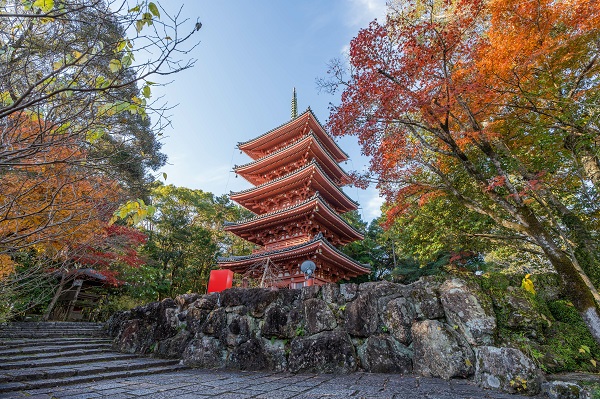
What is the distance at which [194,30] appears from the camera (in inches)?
76.5

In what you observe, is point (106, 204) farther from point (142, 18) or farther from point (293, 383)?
point (293, 383)

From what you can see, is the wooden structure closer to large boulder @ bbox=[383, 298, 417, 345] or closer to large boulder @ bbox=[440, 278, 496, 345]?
large boulder @ bbox=[383, 298, 417, 345]

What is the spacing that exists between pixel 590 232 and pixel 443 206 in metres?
3.48

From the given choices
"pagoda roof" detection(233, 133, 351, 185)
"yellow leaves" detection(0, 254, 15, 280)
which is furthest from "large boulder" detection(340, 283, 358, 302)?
"pagoda roof" detection(233, 133, 351, 185)

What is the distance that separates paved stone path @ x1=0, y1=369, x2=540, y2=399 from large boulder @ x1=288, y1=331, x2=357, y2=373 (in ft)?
0.77

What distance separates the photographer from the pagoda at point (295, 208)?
11789 millimetres

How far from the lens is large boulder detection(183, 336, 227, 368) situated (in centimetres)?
606

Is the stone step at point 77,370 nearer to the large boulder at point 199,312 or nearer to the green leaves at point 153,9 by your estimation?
the large boulder at point 199,312

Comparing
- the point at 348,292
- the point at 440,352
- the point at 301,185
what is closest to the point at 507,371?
the point at 440,352

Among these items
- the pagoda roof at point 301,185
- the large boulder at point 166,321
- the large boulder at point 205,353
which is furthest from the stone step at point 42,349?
the pagoda roof at point 301,185

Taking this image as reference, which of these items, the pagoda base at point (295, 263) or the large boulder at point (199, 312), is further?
the pagoda base at point (295, 263)

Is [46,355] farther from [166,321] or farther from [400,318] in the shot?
[400,318]

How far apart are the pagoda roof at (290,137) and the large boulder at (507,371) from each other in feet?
39.9

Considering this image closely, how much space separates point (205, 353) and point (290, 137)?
38.0ft
